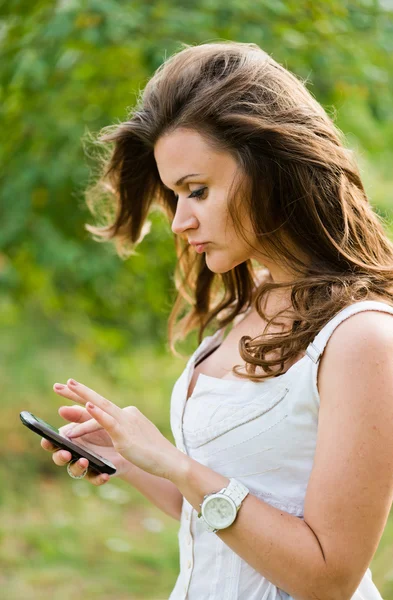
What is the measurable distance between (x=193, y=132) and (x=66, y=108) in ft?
6.71

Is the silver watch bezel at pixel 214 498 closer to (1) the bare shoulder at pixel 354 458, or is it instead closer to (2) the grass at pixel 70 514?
(1) the bare shoulder at pixel 354 458

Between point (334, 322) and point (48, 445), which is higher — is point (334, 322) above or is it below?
above

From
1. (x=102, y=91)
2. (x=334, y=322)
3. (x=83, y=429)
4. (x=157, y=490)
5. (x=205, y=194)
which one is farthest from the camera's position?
(x=102, y=91)

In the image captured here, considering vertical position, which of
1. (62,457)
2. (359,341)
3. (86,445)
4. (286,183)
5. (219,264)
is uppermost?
(286,183)

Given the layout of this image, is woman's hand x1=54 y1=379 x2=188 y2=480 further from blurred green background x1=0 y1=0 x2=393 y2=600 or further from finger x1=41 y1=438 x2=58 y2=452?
blurred green background x1=0 y1=0 x2=393 y2=600

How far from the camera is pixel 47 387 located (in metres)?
6.16

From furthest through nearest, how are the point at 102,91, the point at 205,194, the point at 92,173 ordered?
the point at 102,91 → the point at 92,173 → the point at 205,194

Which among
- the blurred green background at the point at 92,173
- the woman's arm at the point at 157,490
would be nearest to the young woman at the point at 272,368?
the woman's arm at the point at 157,490

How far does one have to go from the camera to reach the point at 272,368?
1797mm

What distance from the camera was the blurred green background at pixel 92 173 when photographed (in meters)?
3.24

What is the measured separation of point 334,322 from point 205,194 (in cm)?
45

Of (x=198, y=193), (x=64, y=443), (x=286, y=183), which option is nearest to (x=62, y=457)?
(x=64, y=443)

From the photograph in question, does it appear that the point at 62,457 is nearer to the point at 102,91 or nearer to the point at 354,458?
the point at 354,458

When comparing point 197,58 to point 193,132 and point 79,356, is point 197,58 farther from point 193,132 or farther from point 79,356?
point 79,356
